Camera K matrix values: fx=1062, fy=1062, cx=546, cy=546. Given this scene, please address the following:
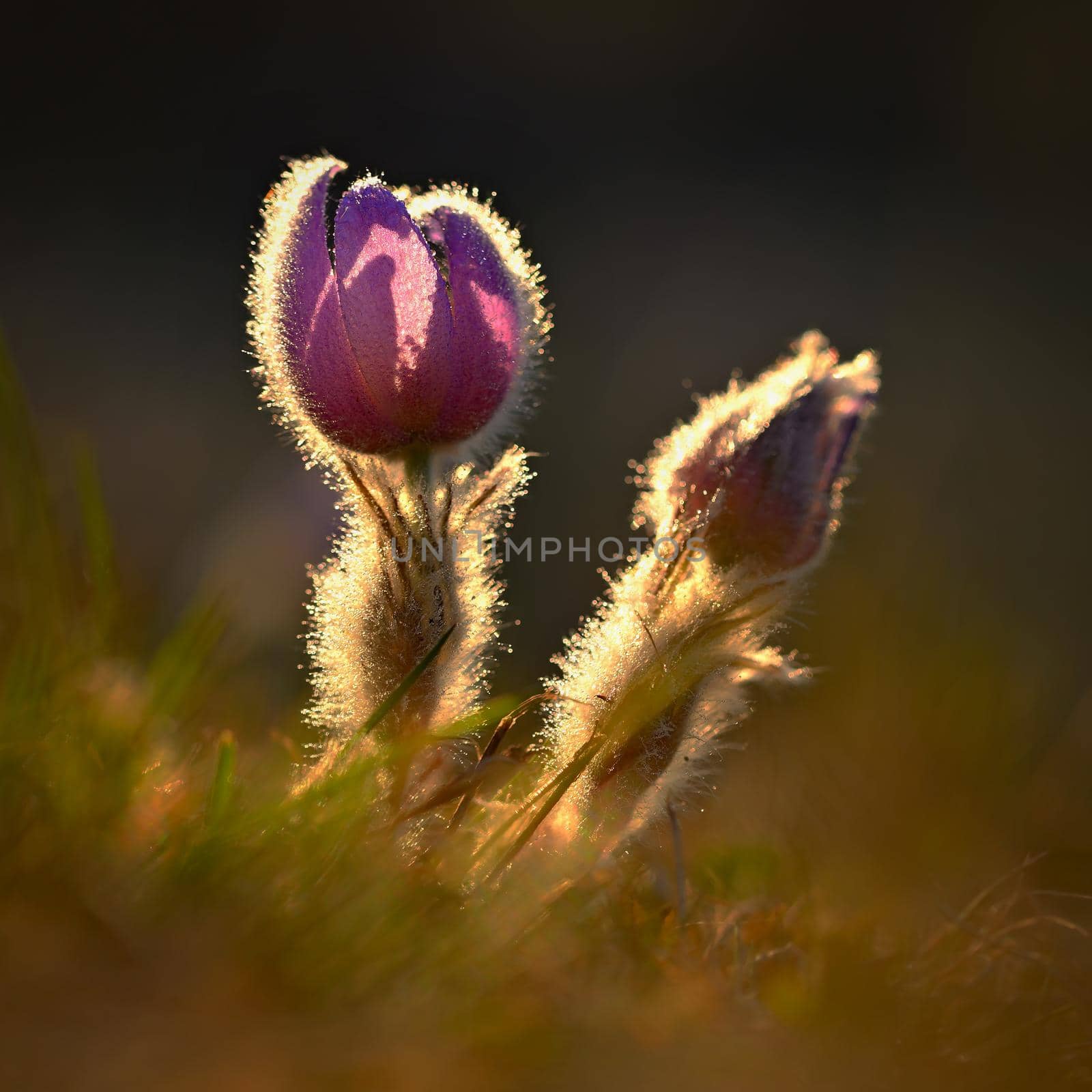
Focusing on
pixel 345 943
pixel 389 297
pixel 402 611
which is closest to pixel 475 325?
pixel 389 297

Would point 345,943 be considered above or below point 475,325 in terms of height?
below

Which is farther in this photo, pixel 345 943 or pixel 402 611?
pixel 402 611

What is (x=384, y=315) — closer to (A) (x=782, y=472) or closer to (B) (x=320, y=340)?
(B) (x=320, y=340)

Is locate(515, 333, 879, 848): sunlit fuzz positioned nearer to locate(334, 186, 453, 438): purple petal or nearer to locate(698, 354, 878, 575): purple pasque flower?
locate(698, 354, 878, 575): purple pasque flower

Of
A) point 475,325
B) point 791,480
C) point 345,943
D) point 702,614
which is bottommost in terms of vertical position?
point 345,943

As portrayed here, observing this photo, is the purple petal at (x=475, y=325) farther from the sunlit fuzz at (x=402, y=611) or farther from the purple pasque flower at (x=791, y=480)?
the purple pasque flower at (x=791, y=480)

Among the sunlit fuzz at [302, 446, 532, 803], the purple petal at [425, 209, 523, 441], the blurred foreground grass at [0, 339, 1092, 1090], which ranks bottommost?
the blurred foreground grass at [0, 339, 1092, 1090]

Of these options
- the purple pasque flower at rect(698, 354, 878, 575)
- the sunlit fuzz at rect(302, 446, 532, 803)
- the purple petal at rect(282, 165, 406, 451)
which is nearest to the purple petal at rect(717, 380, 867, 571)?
the purple pasque flower at rect(698, 354, 878, 575)

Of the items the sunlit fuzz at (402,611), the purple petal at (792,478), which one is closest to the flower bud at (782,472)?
the purple petal at (792,478)
